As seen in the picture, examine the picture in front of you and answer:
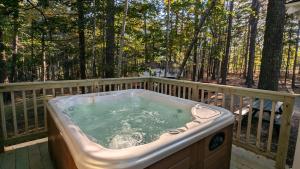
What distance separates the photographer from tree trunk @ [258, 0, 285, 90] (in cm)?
382

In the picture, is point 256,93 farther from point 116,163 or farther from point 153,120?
point 116,163

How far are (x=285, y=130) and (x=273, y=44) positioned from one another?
248 centimetres

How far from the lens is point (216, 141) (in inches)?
71.1

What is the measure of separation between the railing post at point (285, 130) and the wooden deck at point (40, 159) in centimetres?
12

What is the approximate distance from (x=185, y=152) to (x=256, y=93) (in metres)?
1.40

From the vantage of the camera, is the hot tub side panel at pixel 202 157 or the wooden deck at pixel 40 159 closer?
the hot tub side panel at pixel 202 157

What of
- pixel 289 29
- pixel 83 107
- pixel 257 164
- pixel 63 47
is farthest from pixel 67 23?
pixel 289 29

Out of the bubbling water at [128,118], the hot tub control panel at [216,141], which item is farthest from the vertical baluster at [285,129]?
the bubbling water at [128,118]

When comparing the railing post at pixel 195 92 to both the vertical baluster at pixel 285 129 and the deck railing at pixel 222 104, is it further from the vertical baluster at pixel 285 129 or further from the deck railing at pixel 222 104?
the vertical baluster at pixel 285 129

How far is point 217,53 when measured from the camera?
1057 centimetres

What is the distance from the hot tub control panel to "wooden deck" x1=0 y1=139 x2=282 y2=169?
64 centimetres

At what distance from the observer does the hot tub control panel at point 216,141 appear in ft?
5.74

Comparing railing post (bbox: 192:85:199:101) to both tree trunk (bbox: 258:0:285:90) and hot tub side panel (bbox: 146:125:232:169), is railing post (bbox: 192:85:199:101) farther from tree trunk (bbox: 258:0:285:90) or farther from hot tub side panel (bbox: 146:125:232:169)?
tree trunk (bbox: 258:0:285:90)

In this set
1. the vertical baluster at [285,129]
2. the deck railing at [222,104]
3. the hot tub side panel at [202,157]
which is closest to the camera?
the hot tub side panel at [202,157]
